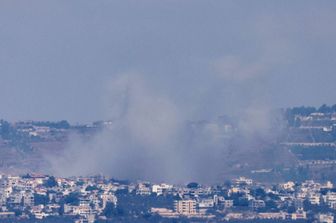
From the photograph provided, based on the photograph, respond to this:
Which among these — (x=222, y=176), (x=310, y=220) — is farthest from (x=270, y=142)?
(x=310, y=220)

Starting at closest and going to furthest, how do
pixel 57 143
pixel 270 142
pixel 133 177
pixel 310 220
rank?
pixel 310 220 → pixel 133 177 → pixel 270 142 → pixel 57 143

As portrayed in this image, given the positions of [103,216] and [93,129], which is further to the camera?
[93,129]

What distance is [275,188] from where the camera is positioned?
11900 centimetres

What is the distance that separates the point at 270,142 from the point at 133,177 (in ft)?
44.0

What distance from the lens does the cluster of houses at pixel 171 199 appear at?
4237 inches

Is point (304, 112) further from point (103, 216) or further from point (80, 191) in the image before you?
point (103, 216)

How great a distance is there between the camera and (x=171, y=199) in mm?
113188

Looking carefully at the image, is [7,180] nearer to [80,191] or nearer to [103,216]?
[80,191]

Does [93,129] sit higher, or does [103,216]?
[93,129]

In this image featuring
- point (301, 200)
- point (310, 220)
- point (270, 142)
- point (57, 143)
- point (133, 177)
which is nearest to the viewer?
point (310, 220)

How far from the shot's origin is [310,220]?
341 feet

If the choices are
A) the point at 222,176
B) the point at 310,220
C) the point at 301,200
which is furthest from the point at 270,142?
the point at 310,220

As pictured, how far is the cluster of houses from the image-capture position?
107625mm

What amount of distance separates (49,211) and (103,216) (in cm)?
312
